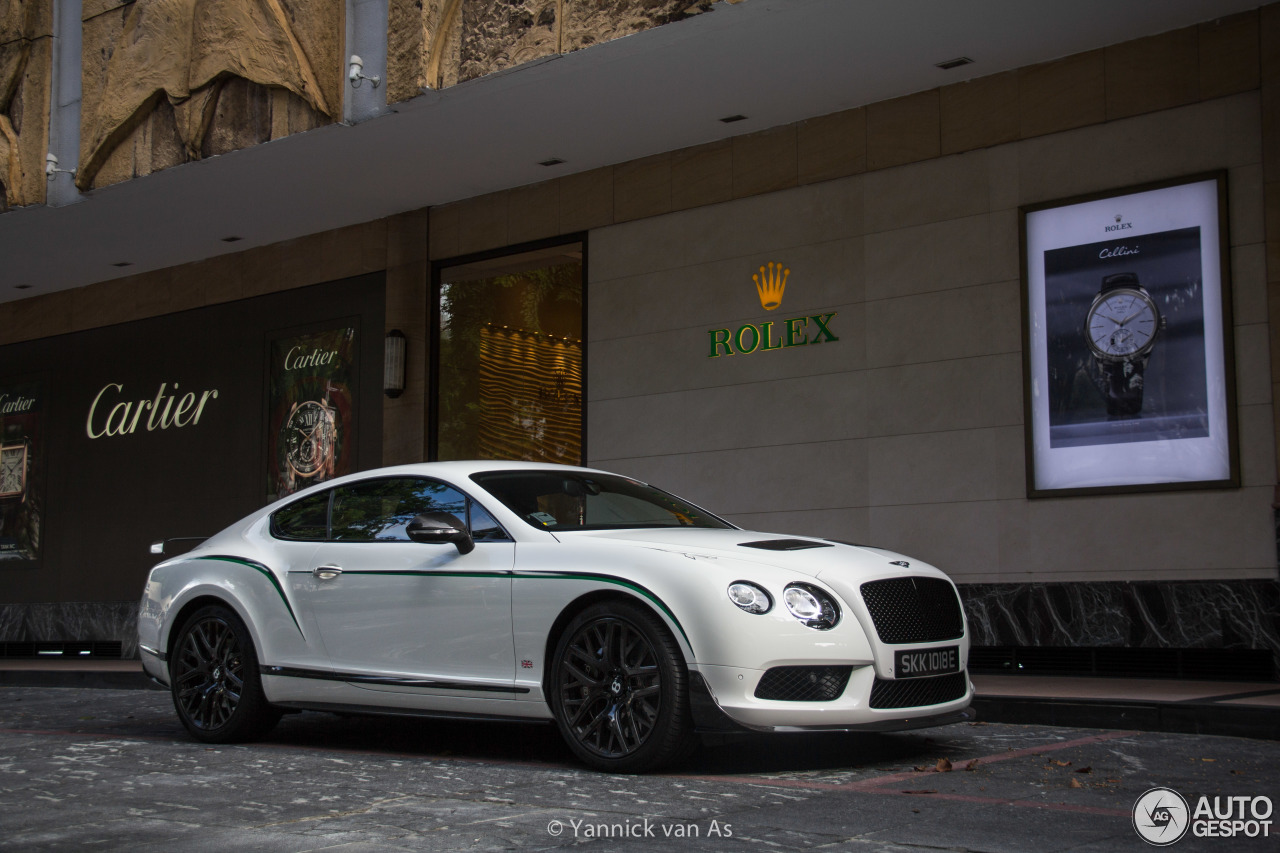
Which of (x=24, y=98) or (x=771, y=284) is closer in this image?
(x=771, y=284)

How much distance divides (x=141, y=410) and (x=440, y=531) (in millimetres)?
13195

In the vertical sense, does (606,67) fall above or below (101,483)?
above

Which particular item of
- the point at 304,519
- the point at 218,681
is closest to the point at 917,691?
the point at 304,519

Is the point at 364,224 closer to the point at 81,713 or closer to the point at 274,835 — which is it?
the point at 81,713

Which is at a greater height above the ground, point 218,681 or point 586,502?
point 586,502

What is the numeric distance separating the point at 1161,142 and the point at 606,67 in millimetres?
4482

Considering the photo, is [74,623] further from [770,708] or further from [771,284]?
[770,708]

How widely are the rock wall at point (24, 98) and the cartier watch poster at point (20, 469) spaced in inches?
230

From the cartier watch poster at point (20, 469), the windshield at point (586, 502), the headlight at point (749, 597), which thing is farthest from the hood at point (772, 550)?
the cartier watch poster at point (20, 469)

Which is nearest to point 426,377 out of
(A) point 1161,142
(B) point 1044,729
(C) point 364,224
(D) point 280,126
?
(C) point 364,224

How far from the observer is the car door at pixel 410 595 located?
6148 millimetres

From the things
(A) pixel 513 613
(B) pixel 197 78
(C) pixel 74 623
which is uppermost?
(B) pixel 197 78

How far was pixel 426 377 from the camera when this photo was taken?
48.7 ft

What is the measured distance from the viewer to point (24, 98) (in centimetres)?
1446
